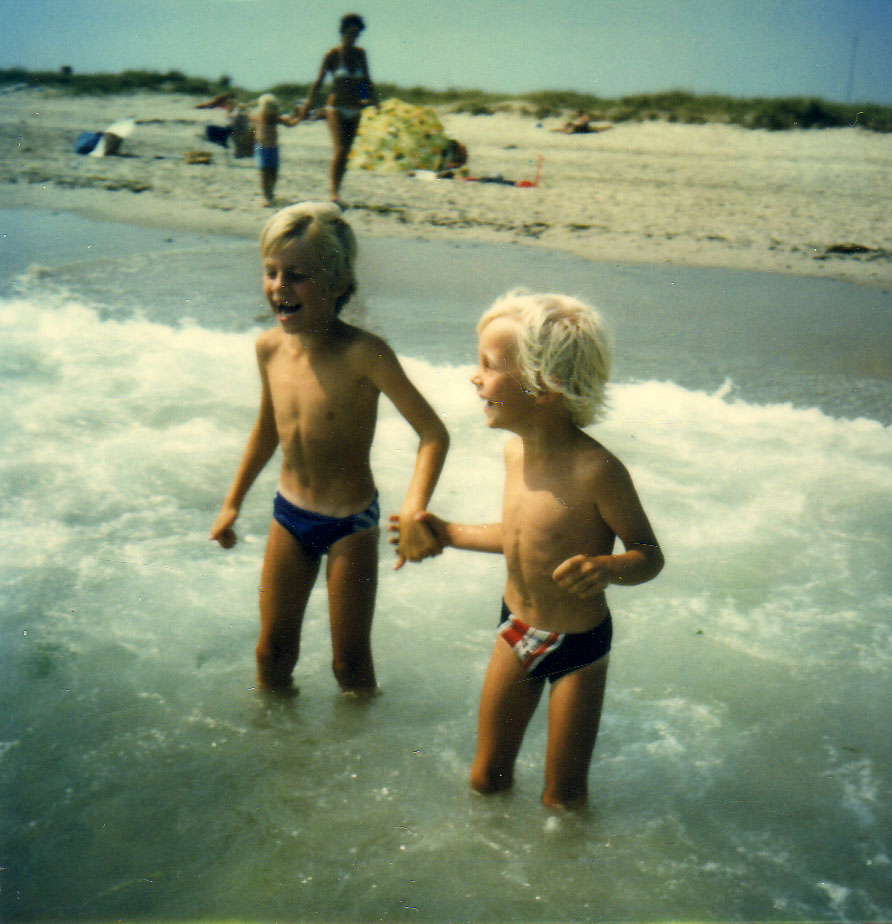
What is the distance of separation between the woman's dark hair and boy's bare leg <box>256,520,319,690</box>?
7928 mm

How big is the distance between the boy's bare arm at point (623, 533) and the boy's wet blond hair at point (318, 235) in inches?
38.1

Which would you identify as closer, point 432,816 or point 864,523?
point 432,816

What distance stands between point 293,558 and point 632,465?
282 cm

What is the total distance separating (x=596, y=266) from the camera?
9.43 meters

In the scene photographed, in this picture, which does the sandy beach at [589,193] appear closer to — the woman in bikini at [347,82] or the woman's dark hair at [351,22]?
the woman in bikini at [347,82]

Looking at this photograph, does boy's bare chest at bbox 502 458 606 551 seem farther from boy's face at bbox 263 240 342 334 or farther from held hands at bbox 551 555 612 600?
boy's face at bbox 263 240 342 334

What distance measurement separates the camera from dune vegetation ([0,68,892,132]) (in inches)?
800

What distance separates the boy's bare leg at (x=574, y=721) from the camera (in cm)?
243

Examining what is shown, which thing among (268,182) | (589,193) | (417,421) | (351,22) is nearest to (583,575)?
(417,421)

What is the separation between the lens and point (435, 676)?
3.57 metres

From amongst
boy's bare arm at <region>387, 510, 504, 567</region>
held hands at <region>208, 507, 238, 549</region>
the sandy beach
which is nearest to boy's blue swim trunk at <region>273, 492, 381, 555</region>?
held hands at <region>208, 507, 238, 549</region>

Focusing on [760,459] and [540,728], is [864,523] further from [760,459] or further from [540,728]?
[540,728]

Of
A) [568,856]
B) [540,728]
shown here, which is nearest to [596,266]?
[540,728]

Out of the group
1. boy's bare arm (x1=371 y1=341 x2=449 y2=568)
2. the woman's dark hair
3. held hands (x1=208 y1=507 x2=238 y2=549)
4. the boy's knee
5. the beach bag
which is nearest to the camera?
boy's bare arm (x1=371 y1=341 x2=449 y2=568)
